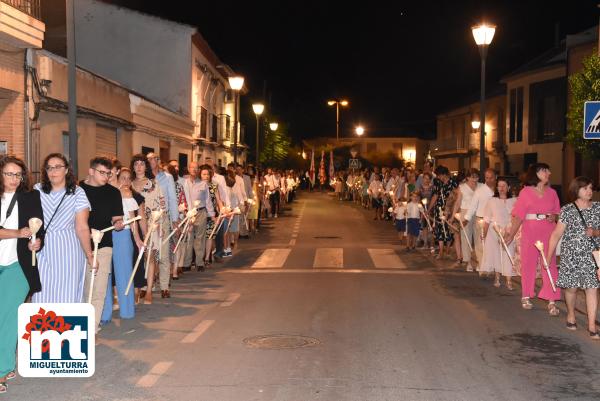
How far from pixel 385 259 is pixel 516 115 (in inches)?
1132

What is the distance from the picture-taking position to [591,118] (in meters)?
11.0

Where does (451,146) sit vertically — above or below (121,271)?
above

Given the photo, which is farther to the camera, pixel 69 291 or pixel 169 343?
pixel 169 343

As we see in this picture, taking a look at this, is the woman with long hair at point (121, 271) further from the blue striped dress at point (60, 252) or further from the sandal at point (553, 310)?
the sandal at point (553, 310)

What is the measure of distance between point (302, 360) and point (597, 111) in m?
6.23

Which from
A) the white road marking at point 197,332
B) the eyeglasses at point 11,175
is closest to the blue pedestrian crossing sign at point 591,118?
the white road marking at point 197,332

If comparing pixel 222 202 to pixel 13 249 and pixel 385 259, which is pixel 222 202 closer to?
pixel 385 259

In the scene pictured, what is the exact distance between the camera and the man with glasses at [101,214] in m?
8.35

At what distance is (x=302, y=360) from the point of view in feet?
24.0

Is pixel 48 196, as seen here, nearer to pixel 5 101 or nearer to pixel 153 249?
pixel 153 249

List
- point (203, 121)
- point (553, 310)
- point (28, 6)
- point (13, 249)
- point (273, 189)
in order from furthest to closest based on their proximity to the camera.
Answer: point (203, 121) → point (273, 189) → point (28, 6) → point (553, 310) → point (13, 249)

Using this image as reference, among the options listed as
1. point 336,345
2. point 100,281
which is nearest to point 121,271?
point 100,281

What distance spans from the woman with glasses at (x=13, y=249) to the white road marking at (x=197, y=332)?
2115 mm

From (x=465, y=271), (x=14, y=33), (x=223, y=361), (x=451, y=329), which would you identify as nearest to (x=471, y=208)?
(x=465, y=271)
